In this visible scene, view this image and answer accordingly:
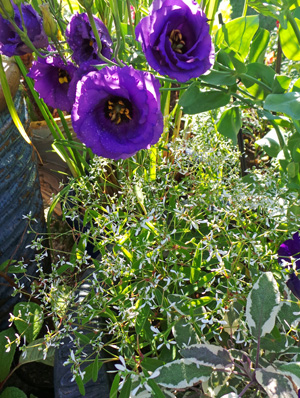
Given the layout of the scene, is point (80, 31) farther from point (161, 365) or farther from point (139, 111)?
point (161, 365)

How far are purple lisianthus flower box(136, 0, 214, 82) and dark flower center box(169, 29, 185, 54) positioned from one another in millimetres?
21

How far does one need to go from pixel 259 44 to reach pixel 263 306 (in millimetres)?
432

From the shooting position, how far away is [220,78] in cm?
63

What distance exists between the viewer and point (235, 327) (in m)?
0.67

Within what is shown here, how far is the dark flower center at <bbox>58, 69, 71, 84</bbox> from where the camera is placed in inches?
28.3

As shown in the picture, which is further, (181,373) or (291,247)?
(291,247)

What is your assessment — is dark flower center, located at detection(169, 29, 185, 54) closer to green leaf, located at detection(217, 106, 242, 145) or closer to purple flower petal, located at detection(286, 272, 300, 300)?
green leaf, located at detection(217, 106, 242, 145)

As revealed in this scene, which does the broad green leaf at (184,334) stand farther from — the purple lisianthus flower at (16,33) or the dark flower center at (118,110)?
the purple lisianthus flower at (16,33)

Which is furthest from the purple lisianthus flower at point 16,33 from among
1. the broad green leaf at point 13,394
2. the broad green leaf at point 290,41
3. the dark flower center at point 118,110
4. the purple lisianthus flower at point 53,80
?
the broad green leaf at point 13,394

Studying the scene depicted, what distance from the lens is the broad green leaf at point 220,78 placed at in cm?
62

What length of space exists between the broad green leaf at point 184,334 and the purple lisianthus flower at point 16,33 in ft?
1.60

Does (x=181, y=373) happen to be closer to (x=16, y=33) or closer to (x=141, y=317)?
(x=141, y=317)

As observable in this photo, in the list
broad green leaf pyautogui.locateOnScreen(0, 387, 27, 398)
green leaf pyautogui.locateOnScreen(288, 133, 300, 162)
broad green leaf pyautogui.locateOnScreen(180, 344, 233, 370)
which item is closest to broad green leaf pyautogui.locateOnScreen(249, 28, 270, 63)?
green leaf pyautogui.locateOnScreen(288, 133, 300, 162)

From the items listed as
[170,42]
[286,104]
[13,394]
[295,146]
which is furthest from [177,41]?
[13,394]
